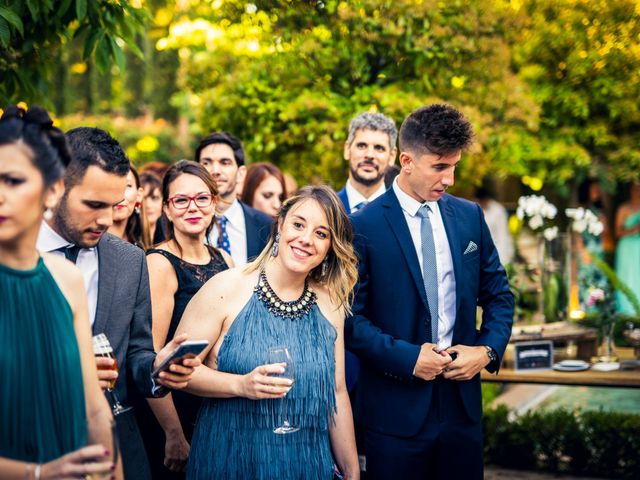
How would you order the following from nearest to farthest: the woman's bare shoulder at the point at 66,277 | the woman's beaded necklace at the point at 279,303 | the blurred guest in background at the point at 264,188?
the woman's bare shoulder at the point at 66,277, the woman's beaded necklace at the point at 279,303, the blurred guest in background at the point at 264,188

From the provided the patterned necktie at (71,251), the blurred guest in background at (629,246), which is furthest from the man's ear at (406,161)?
the blurred guest in background at (629,246)

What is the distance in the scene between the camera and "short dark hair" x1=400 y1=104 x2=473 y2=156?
3709mm

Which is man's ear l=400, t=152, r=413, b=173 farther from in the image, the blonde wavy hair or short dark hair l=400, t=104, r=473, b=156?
the blonde wavy hair

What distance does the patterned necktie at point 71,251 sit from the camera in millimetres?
2863

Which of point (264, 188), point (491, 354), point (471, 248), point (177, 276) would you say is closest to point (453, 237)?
point (471, 248)

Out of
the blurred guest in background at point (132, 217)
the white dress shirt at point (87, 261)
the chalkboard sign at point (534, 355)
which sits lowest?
the chalkboard sign at point (534, 355)

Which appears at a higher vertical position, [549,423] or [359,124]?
[359,124]

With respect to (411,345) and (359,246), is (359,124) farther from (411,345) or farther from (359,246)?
(411,345)

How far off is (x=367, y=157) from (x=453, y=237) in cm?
167

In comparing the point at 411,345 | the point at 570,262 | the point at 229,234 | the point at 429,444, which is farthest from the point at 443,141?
the point at 570,262

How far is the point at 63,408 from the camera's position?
2195mm

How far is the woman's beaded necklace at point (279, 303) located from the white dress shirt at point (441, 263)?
2.38 feet

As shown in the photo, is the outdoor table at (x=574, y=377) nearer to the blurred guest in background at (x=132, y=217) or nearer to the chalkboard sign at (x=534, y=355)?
the chalkboard sign at (x=534, y=355)

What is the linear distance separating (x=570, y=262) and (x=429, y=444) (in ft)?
10.7
